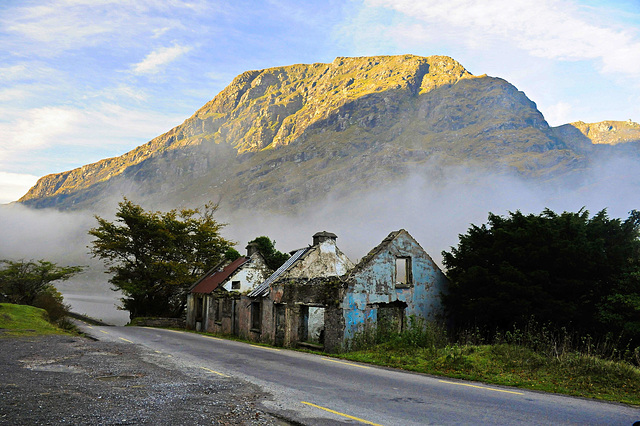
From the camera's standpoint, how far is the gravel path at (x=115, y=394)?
7440mm

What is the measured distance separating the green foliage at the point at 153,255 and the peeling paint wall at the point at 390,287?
108 feet

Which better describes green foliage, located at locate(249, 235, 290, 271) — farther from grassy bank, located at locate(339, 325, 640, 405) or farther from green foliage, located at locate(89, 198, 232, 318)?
grassy bank, located at locate(339, 325, 640, 405)

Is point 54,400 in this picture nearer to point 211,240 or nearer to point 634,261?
point 634,261

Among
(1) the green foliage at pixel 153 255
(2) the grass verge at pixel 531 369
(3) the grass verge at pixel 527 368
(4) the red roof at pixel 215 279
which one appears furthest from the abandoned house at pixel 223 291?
(2) the grass verge at pixel 531 369

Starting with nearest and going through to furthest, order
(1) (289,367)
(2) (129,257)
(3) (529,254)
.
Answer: (1) (289,367), (3) (529,254), (2) (129,257)

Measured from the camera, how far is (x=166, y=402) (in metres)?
8.62

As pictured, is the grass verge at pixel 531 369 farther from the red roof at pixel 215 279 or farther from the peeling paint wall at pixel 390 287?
the red roof at pixel 215 279

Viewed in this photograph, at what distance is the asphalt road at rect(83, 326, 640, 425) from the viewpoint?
314 inches

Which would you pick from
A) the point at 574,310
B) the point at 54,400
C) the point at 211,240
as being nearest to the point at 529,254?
the point at 574,310

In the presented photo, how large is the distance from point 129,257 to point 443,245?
14636 centimetres

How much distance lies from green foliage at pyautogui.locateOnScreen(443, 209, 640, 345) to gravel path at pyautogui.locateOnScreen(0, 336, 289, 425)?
14892 mm

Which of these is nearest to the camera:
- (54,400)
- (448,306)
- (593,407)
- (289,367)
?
(54,400)

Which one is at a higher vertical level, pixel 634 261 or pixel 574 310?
pixel 634 261

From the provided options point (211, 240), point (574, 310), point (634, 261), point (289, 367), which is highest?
point (211, 240)
